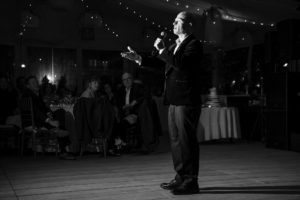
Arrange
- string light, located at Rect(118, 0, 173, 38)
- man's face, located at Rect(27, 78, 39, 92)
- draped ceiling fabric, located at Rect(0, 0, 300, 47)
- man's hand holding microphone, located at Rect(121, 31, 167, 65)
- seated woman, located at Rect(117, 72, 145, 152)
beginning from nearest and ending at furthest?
man's hand holding microphone, located at Rect(121, 31, 167, 65) < man's face, located at Rect(27, 78, 39, 92) < seated woman, located at Rect(117, 72, 145, 152) < draped ceiling fabric, located at Rect(0, 0, 300, 47) < string light, located at Rect(118, 0, 173, 38)

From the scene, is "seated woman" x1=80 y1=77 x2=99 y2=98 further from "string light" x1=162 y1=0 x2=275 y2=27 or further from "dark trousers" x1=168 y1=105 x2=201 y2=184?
"string light" x1=162 y1=0 x2=275 y2=27

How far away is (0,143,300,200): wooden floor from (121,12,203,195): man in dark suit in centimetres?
20

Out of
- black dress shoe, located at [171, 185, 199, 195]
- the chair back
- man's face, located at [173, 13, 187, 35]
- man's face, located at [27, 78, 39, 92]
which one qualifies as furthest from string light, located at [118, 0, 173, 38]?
black dress shoe, located at [171, 185, 199, 195]

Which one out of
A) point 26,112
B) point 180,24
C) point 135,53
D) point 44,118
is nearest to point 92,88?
point 44,118

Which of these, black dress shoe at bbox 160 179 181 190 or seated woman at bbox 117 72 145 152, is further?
seated woman at bbox 117 72 145 152

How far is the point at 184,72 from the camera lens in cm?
328

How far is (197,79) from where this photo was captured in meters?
3.37

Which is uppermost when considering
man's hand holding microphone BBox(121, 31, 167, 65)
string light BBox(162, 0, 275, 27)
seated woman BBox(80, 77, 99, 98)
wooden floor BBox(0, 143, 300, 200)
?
string light BBox(162, 0, 275, 27)

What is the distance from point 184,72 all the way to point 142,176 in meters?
1.40

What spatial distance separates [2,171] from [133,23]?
7.69 m

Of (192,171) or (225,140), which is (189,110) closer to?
(192,171)

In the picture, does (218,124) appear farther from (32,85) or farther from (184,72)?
(184,72)

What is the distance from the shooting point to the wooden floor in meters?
3.39

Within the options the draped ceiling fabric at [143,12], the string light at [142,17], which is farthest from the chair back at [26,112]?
the string light at [142,17]
